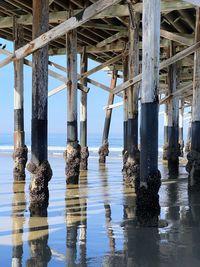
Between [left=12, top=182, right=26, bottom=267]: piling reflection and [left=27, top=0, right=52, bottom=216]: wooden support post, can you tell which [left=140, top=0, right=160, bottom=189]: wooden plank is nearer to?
[left=12, top=182, right=26, bottom=267]: piling reflection

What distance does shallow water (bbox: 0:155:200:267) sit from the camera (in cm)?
451

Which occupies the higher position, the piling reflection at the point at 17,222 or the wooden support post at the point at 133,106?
the wooden support post at the point at 133,106

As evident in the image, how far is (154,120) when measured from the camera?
5766 mm

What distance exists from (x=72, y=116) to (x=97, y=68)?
3794 millimetres

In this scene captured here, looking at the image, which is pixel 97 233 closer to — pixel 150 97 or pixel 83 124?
pixel 150 97

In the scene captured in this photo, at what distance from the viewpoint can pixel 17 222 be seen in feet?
20.2

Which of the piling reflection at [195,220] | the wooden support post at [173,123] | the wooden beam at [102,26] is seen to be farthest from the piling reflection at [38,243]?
the wooden support post at [173,123]

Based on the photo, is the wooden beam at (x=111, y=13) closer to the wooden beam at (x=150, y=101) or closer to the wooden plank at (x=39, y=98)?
the wooden plank at (x=39, y=98)

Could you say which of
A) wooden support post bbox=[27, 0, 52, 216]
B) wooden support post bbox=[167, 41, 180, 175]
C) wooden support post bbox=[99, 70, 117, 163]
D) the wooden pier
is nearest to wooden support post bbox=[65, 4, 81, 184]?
the wooden pier

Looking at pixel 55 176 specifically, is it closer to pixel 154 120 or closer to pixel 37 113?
pixel 37 113

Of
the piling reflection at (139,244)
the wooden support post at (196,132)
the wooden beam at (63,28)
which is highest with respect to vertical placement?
the wooden beam at (63,28)

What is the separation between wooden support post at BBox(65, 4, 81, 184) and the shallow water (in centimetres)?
138

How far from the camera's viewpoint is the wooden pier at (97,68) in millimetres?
5785

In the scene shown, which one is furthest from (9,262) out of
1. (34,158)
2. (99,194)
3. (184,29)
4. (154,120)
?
(184,29)
